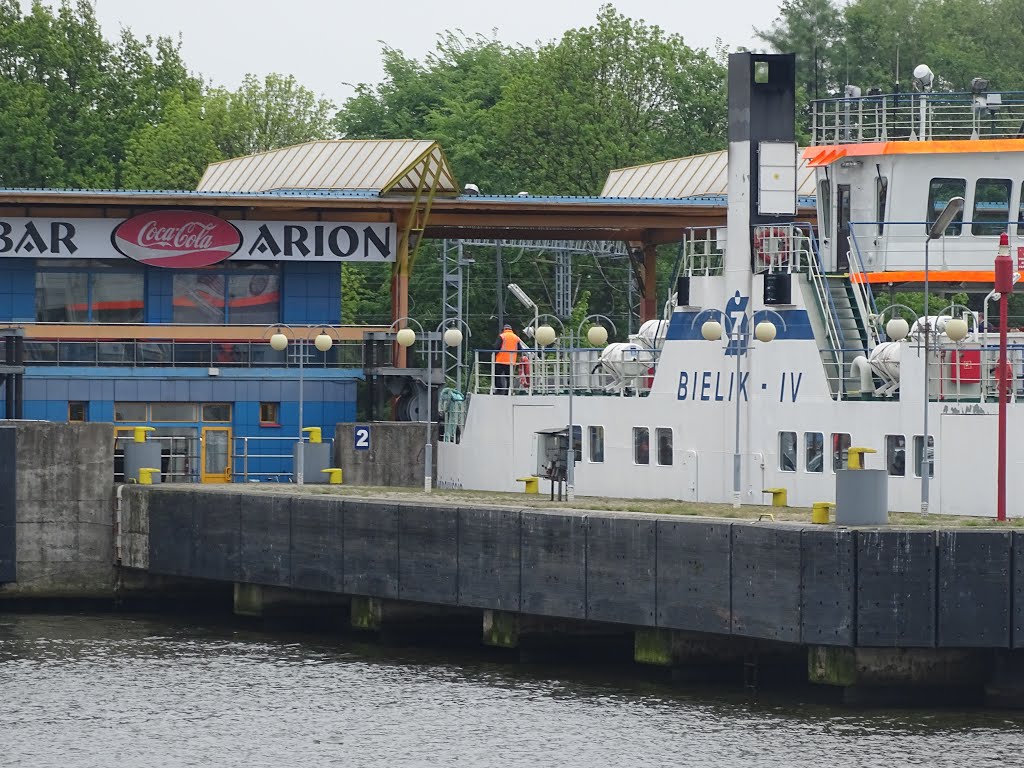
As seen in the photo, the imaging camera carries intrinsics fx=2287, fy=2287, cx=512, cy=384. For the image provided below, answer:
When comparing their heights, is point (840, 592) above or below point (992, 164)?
below

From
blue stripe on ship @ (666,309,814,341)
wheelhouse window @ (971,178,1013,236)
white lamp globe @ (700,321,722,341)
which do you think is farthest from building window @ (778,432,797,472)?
wheelhouse window @ (971,178,1013,236)

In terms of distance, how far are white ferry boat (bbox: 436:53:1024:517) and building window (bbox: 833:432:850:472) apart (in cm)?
4

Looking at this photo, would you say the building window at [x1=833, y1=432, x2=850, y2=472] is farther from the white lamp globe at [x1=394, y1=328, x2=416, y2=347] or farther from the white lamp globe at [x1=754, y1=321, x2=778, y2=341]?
the white lamp globe at [x1=394, y1=328, x2=416, y2=347]

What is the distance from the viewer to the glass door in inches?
2281

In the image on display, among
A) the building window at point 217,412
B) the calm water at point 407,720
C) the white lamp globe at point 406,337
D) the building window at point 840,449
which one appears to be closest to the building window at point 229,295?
the building window at point 217,412

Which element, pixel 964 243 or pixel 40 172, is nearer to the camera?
pixel 964 243

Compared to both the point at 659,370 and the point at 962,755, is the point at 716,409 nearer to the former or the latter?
the point at 659,370

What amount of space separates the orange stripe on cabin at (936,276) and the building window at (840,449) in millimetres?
4027

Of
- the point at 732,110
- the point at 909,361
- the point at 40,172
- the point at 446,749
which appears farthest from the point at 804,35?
the point at 446,749

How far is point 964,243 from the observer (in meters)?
46.1

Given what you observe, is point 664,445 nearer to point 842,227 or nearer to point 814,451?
point 814,451

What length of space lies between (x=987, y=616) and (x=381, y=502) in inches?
549

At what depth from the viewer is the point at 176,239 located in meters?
59.6

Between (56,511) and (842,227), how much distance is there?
19.3 m
